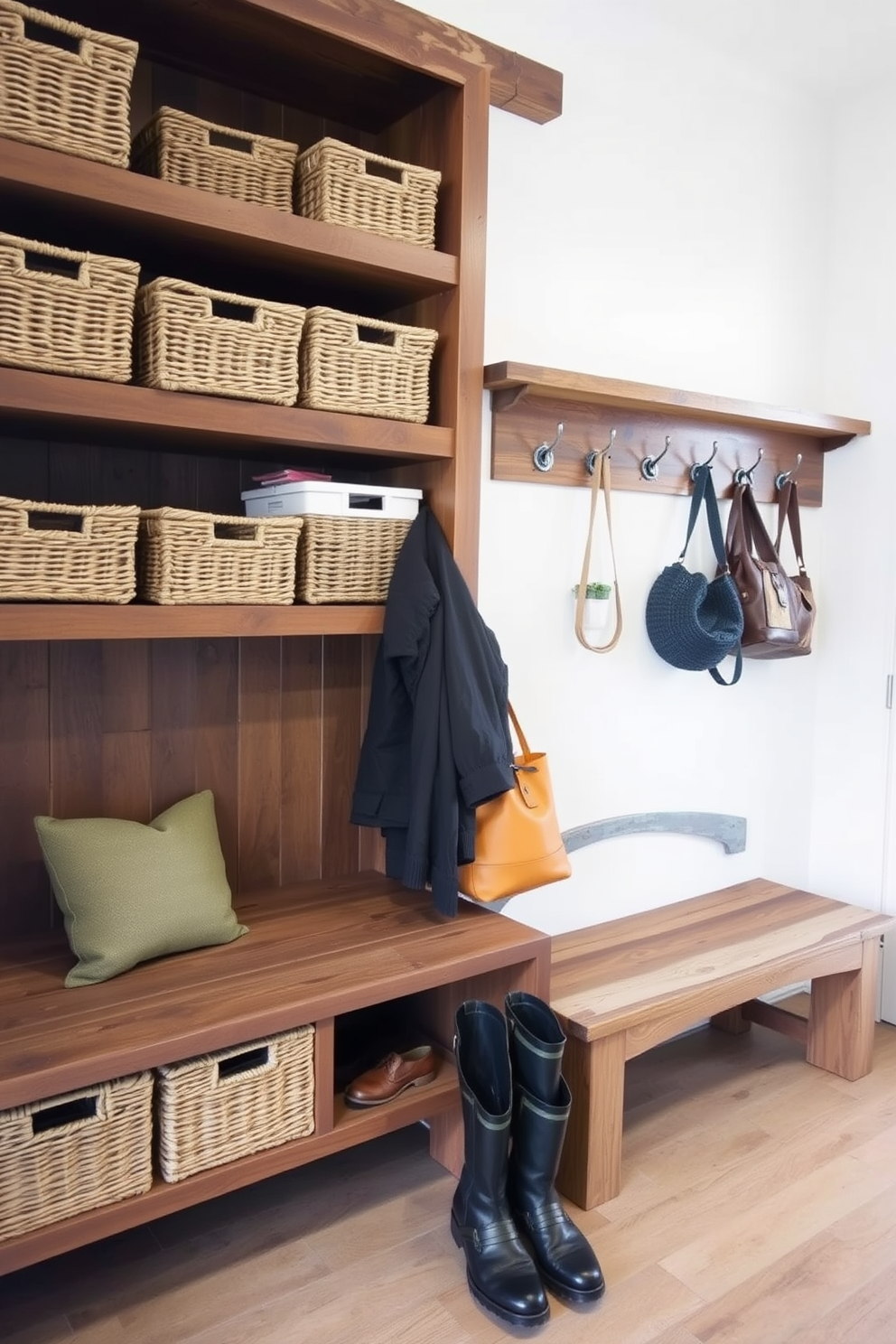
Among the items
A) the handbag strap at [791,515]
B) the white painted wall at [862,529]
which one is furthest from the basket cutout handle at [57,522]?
the white painted wall at [862,529]

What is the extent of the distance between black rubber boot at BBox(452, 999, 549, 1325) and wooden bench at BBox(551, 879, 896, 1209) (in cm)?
20

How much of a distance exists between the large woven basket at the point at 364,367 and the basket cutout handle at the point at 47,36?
518 millimetres

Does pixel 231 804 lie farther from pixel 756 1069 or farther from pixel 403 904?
pixel 756 1069

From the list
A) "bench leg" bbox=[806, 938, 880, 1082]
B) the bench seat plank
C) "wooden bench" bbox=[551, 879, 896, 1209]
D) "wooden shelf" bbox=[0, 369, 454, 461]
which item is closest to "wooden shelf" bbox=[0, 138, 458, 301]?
"wooden shelf" bbox=[0, 369, 454, 461]

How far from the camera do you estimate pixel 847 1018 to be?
2.52 m

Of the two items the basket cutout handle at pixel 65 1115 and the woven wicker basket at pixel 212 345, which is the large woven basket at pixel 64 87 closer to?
the woven wicker basket at pixel 212 345

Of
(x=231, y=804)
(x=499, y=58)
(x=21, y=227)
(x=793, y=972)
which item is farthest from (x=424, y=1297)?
(x=499, y=58)

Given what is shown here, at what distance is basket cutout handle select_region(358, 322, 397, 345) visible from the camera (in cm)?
192

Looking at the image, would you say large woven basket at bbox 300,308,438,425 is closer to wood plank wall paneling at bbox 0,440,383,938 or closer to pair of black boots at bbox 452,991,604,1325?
wood plank wall paneling at bbox 0,440,383,938

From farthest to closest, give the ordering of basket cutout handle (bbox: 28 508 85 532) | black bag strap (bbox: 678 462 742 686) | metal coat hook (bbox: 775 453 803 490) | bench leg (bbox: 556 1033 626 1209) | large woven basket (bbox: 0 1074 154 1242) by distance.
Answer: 1. metal coat hook (bbox: 775 453 803 490)
2. black bag strap (bbox: 678 462 742 686)
3. bench leg (bbox: 556 1033 626 1209)
4. basket cutout handle (bbox: 28 508 85 532)
5. large woven basket (bbox: 0 1074 154 1242)

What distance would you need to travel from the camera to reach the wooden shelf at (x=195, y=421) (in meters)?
1.51

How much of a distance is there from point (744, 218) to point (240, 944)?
7.35 feet

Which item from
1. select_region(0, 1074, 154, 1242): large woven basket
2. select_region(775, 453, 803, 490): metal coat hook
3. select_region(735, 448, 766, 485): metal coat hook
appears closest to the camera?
select_region(0, 1074, 154, 1242): large woven basket

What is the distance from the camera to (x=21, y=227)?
5.58ft
